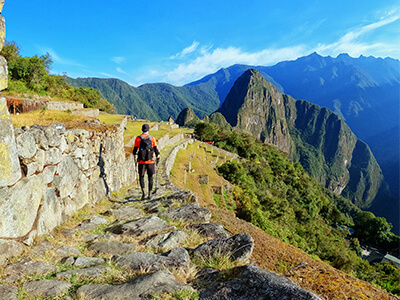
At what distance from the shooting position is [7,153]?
2.68 meters

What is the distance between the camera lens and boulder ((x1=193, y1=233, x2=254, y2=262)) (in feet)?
9.51

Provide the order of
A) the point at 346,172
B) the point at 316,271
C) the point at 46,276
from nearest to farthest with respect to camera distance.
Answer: the point at 46,276 < the point at 316,271 < the point at 346,172

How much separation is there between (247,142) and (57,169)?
156 feet

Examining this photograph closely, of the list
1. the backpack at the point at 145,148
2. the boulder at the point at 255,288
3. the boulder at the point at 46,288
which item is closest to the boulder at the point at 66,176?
the backpack at the point at 145,148

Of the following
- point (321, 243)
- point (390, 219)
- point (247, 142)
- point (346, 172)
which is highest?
point (247, 142)

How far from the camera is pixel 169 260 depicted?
265 centimetres

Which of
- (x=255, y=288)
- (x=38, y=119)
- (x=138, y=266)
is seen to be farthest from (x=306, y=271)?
(x=38, y=119)

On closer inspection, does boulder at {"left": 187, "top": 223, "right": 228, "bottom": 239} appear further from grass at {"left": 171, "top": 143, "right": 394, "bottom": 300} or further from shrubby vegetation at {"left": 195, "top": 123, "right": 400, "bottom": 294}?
shrubby vegetation at {"left": 195, "top": 123, "right": 400, "bottom": 294}

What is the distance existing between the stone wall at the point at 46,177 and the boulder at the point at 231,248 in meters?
2.31

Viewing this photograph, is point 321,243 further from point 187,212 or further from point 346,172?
point 346,172

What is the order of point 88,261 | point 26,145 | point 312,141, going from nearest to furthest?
point 88,261
point 26,145
point 312,141

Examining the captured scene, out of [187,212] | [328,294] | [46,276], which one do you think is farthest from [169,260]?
[187,212]

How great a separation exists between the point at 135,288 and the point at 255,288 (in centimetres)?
106

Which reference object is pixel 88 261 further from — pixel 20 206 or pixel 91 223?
pixel 91 223
